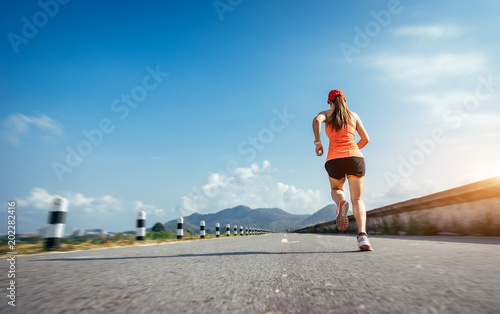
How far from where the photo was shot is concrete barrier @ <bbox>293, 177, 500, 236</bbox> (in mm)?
5543

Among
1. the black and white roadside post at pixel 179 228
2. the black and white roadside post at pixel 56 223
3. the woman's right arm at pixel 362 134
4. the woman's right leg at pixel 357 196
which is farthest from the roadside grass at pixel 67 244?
the woman's right arm at pixel 362 134

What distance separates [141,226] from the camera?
29.1 ft

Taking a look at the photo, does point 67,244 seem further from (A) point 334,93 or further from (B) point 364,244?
(A) point 334,93

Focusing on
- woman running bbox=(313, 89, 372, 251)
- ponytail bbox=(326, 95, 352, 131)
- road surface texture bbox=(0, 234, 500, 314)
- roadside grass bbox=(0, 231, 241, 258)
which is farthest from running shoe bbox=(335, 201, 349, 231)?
roadside grass bbox=(0, 231, 241, 258)

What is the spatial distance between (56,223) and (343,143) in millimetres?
5243

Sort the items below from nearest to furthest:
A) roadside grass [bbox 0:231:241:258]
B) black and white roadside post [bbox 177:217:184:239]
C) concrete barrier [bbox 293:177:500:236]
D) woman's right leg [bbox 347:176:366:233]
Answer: woman's right leg [bbox 347:176:366:233] → roadside grass [bbox 0:231:241:258] → concrete barrier [bbox 293:177:500:236] → black and white roadside post [bbox 177:217:184:239]

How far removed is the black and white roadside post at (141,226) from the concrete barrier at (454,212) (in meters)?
7.22

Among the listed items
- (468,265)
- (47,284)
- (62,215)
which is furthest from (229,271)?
(62,215)

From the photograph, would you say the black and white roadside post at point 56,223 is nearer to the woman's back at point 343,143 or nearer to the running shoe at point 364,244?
the woman's back at point 343,143

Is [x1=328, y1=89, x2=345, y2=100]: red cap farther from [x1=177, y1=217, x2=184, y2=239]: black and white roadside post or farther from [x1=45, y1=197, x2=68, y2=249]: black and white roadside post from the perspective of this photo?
[x1=177, y1=217, x2=184, y2=239]: black and white roadside post

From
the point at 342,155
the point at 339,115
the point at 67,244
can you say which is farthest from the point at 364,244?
the point at 67,244

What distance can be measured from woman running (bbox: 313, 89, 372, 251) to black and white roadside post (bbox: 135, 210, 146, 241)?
610 centimetres

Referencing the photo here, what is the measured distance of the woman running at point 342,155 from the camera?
14.1 feet

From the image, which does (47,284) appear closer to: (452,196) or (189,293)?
(189,293)
